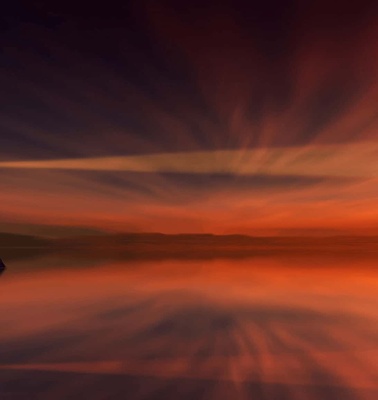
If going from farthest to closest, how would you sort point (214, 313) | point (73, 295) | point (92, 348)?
point (73, 295)
point (214, 313)
point (92, 348)

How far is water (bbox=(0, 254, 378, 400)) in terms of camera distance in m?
11.3

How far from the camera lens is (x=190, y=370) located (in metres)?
12.9

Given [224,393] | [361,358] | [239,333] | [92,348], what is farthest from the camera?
[239,333]

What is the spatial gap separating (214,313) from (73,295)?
33.6 feet

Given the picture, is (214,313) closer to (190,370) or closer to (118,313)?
(118,313)

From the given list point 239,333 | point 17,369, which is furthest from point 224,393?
point 239,333

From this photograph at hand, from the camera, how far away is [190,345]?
16453 millimetres

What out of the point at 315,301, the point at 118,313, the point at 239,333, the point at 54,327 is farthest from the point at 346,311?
the point at 54,327

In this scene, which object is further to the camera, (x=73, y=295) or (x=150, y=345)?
(x=73, y=295)

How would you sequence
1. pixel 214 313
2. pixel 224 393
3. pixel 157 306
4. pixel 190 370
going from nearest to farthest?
1. pixel 224 393
2. pixel 190 370
3. pixel 214 313
4. pixel 157 306

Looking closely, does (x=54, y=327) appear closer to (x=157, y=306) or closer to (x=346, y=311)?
(x=157, y=306)

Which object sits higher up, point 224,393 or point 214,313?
point 214,313

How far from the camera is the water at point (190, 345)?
37.2ft

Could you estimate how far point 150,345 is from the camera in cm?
1628
